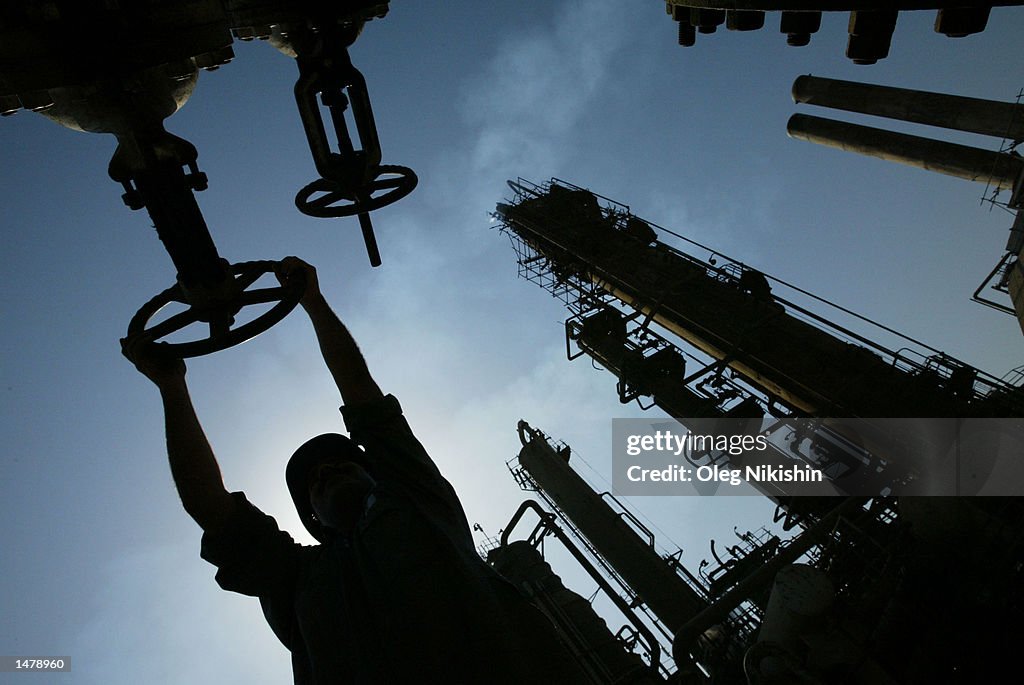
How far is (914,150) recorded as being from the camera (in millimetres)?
18688

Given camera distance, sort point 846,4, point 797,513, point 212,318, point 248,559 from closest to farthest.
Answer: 1. point 212,318
2. point 248,559
3. point 846,4
4. point 797,513

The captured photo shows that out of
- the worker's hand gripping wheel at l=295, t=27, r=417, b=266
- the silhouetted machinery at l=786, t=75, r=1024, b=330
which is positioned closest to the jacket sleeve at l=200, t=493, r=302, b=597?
the worker's hand gripping wheel at l=295, t=27, r=417, b=266

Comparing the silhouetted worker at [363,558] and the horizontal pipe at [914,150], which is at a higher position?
the horizontal pipe at [914,150]

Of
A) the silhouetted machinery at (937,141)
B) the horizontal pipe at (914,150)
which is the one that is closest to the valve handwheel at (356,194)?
the silhouetted machinery at (937,141)

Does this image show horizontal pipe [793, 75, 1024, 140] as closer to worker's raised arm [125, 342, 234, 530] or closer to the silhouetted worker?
the silhouetted worker

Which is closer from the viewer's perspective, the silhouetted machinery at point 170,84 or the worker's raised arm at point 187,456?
the silhouetted machinery at point 170,84

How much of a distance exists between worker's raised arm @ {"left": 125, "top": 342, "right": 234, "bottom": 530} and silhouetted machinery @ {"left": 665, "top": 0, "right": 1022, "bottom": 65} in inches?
165

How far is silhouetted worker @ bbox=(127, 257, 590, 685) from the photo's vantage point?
2.38m

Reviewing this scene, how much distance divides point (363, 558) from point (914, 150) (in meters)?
21.8

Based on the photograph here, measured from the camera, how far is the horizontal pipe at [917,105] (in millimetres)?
15773

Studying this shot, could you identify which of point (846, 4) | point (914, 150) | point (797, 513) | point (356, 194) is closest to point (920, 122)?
point (914, 150)

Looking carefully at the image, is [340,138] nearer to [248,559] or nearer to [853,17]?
[248,559]

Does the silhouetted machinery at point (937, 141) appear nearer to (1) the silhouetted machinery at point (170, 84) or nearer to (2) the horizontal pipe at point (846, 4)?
(2) the horizontal pipe at point (846, 4)

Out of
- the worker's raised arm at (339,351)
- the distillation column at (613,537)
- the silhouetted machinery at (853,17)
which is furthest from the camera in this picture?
the distillation column at (613,537)
